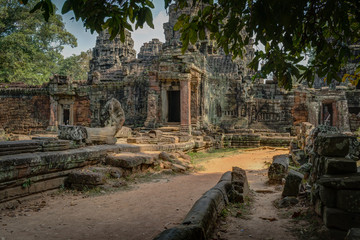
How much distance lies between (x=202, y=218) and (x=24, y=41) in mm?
19967

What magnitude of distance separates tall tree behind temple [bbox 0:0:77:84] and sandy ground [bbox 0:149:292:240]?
1214cm

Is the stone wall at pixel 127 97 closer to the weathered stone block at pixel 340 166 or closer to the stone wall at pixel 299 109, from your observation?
the stone wall at pixel 299 109

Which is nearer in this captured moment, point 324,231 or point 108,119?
point 324,231

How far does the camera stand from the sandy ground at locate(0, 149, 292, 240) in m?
3.38

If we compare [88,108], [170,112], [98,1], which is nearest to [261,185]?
[98,1]

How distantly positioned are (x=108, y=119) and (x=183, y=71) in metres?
7.22

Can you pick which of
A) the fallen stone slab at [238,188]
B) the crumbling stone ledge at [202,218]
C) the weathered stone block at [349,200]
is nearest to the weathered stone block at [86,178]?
the crumbling stone ledge at [202,218]

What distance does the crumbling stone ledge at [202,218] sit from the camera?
2.39 meters

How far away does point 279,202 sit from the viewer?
468cm

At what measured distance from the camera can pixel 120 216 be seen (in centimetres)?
410

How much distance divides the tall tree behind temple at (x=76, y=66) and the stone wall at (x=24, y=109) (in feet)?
66.5

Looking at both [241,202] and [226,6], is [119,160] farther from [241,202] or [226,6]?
[226,6]

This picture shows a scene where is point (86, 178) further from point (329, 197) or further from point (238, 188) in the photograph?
point (329, 197)

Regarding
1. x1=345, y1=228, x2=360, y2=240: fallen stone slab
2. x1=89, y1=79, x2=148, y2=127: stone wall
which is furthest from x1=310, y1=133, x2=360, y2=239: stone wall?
x1=89, y1=79, x2=148, y2=127: stone wall
